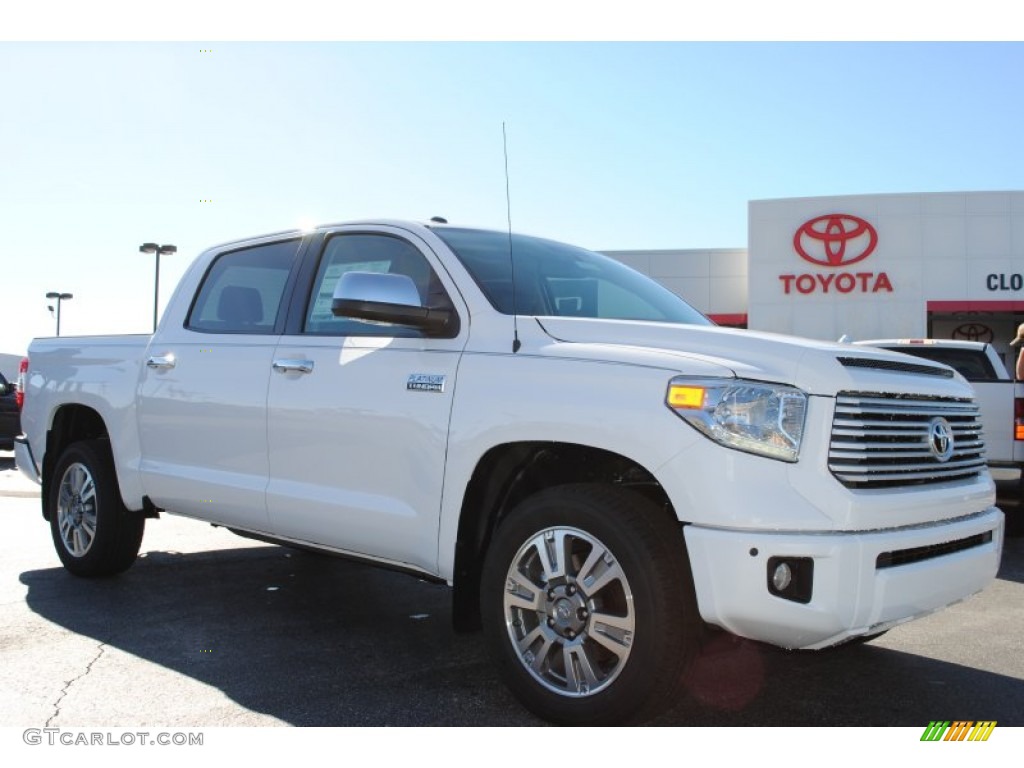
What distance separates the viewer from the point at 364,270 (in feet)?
14.5

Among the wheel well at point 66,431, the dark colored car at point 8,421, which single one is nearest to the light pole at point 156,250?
the dark colored car at point 8,421

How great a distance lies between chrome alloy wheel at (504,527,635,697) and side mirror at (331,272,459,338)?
0.98m

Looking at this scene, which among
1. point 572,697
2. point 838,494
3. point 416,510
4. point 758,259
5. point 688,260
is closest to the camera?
point 838,494

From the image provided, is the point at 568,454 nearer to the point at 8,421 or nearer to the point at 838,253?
the point at 8,421

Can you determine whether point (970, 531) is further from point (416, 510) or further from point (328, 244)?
point (328, 244)

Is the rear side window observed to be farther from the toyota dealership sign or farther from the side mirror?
the toyota dealership sign

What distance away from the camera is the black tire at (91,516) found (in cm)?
548

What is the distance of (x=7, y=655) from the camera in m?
4.12

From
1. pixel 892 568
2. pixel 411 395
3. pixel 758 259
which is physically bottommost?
pixel 892 568

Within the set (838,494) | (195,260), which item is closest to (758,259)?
(195,260)

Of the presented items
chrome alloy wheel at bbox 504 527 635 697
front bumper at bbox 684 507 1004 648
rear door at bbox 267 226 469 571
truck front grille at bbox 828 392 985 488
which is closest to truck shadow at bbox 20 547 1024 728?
chrome alloy wheel at bbox 504 527 635 697

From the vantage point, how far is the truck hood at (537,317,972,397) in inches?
118

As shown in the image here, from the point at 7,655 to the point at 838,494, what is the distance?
356cm

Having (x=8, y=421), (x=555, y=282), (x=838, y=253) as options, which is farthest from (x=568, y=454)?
(x=838, y=253)
